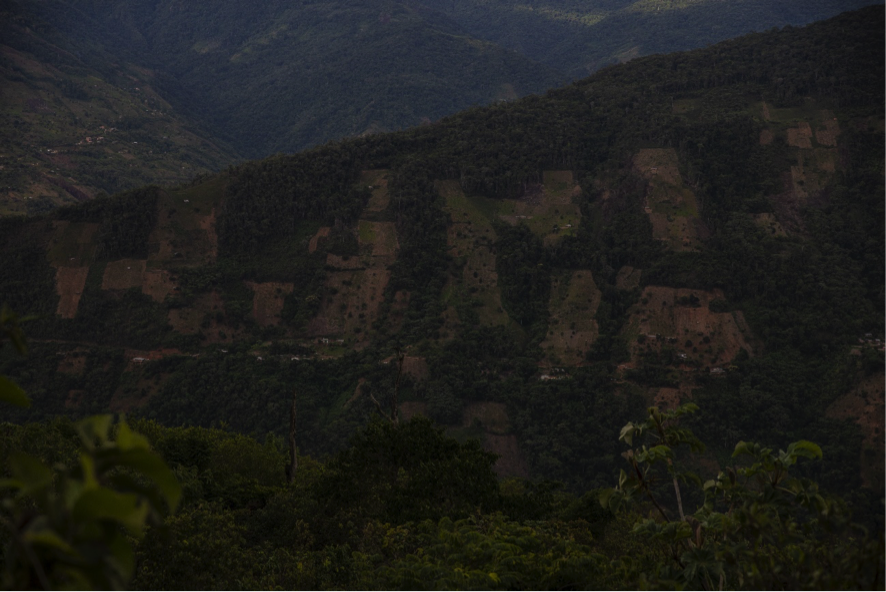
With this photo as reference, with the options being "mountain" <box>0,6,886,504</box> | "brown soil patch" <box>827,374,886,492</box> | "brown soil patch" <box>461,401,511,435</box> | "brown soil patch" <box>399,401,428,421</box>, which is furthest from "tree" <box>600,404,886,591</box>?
"brown soil patch" <box>399,401,428,421</box>

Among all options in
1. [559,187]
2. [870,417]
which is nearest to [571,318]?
[559,187]

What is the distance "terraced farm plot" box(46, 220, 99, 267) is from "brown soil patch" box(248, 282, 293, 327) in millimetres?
25628

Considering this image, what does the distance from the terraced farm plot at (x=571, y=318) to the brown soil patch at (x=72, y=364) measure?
65764 mm

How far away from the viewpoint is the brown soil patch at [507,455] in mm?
88750

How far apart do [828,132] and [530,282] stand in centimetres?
5800

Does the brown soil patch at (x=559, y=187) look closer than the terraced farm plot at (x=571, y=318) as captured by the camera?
No

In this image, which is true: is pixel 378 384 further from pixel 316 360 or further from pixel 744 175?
pixel 744 175

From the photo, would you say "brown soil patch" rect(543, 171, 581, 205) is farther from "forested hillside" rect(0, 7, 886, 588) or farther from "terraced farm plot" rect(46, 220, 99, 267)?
"terraced farm plot" rect(46, 220, 99, 267)

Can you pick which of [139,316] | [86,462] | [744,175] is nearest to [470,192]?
[744,175]

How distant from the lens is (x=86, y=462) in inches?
126

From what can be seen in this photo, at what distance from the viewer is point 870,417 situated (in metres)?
81.8

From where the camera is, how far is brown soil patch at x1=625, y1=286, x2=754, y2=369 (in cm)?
9400

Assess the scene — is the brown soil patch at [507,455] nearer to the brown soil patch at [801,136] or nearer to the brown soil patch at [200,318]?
the brown soil patch at [200,318]

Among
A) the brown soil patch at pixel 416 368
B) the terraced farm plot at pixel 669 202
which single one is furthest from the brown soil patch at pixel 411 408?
the terraced farm plot at pixel 669 202
